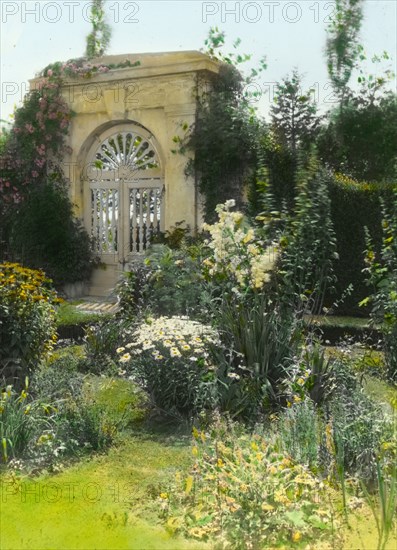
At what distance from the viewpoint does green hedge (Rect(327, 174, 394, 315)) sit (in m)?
10.4

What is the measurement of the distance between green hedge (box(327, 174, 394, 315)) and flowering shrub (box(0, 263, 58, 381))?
5.89m

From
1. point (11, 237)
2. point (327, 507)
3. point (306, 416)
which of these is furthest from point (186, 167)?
point (327, 507)

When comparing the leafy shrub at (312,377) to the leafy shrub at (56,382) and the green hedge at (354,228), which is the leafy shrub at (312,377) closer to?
the leafy shrub at (56,382)

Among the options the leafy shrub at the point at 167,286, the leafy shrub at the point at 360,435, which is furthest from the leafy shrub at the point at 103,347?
the leafy shrub at the point at 360,435

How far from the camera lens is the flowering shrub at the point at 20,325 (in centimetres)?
555

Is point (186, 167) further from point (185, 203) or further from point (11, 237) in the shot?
point (11, 237)

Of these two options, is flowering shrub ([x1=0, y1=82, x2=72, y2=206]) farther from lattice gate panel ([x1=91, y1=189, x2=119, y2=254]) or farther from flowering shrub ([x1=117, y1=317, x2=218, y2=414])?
flowering shrub ([x1=117, y1=317, x2=218, y2=414])

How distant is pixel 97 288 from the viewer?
1310 centimetres

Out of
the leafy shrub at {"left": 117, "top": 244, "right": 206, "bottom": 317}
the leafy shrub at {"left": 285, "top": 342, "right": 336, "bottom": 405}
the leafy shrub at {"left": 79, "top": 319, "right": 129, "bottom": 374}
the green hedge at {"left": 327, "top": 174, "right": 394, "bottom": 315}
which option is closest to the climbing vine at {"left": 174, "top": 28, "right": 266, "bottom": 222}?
the green hedge at {"left": 327, "top": 174, "right": 394, "bottom": 315}

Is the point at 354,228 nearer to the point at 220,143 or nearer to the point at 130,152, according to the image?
the point at 220,143

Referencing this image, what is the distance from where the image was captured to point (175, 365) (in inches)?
218

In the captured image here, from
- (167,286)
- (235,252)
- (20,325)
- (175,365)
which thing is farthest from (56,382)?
(167,286)

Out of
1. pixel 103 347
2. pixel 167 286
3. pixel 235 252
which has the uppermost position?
pixel 235 252

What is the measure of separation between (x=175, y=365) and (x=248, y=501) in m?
1.92
